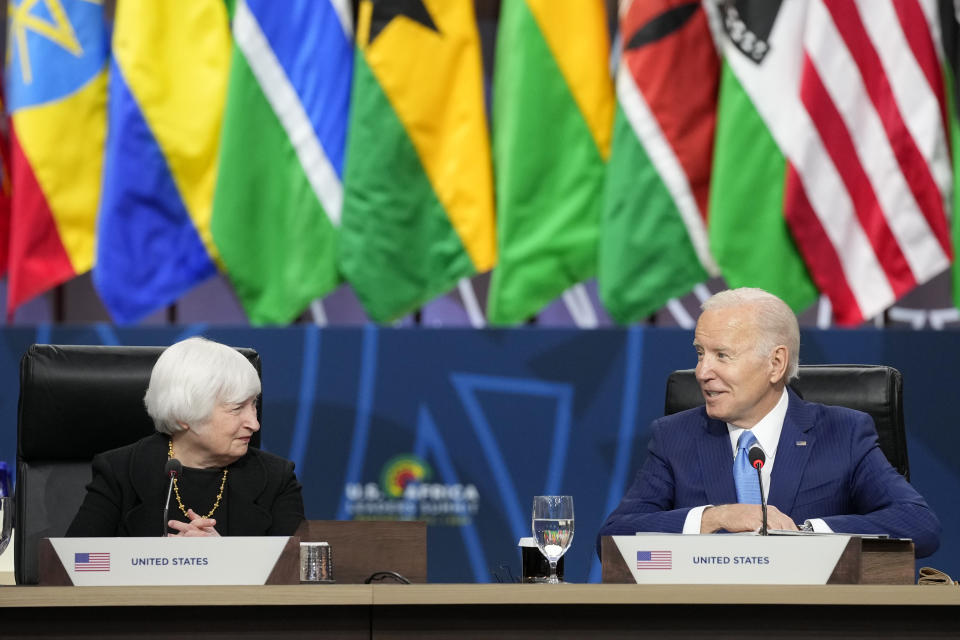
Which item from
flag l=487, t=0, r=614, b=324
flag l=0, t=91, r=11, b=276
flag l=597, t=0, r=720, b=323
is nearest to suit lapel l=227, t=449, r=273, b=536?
flag l=487, t=0, r=614, b=324

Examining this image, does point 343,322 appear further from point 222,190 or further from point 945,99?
point 945,99

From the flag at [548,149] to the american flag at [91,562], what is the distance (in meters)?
2.40

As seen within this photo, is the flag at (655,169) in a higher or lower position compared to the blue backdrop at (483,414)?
higher

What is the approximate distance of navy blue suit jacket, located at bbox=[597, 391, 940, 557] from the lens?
251 centimetres

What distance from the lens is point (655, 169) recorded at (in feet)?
12.9

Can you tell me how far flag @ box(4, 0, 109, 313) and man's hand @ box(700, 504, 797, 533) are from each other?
8.30ft

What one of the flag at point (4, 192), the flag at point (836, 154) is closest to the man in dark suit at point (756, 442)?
the flag at point (836, 154)

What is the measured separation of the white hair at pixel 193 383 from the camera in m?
2.38

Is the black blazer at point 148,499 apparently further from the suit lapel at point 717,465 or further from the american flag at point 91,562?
the suit lapel at point 717,465

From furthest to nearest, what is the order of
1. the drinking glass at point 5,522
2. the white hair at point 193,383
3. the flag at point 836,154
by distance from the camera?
1. the flag at point 836,154
2. the white hair at point 193,383
3. the drinking glass at point 5,522

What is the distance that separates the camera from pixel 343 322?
4.22 metres

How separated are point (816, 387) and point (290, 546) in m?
1.54

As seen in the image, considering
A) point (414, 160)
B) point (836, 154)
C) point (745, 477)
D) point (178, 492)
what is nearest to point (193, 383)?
point (178, 492)

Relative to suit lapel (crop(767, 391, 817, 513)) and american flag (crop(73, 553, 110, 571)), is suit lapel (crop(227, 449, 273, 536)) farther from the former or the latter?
suit lapel (crop(767, 391, 817, 513))
